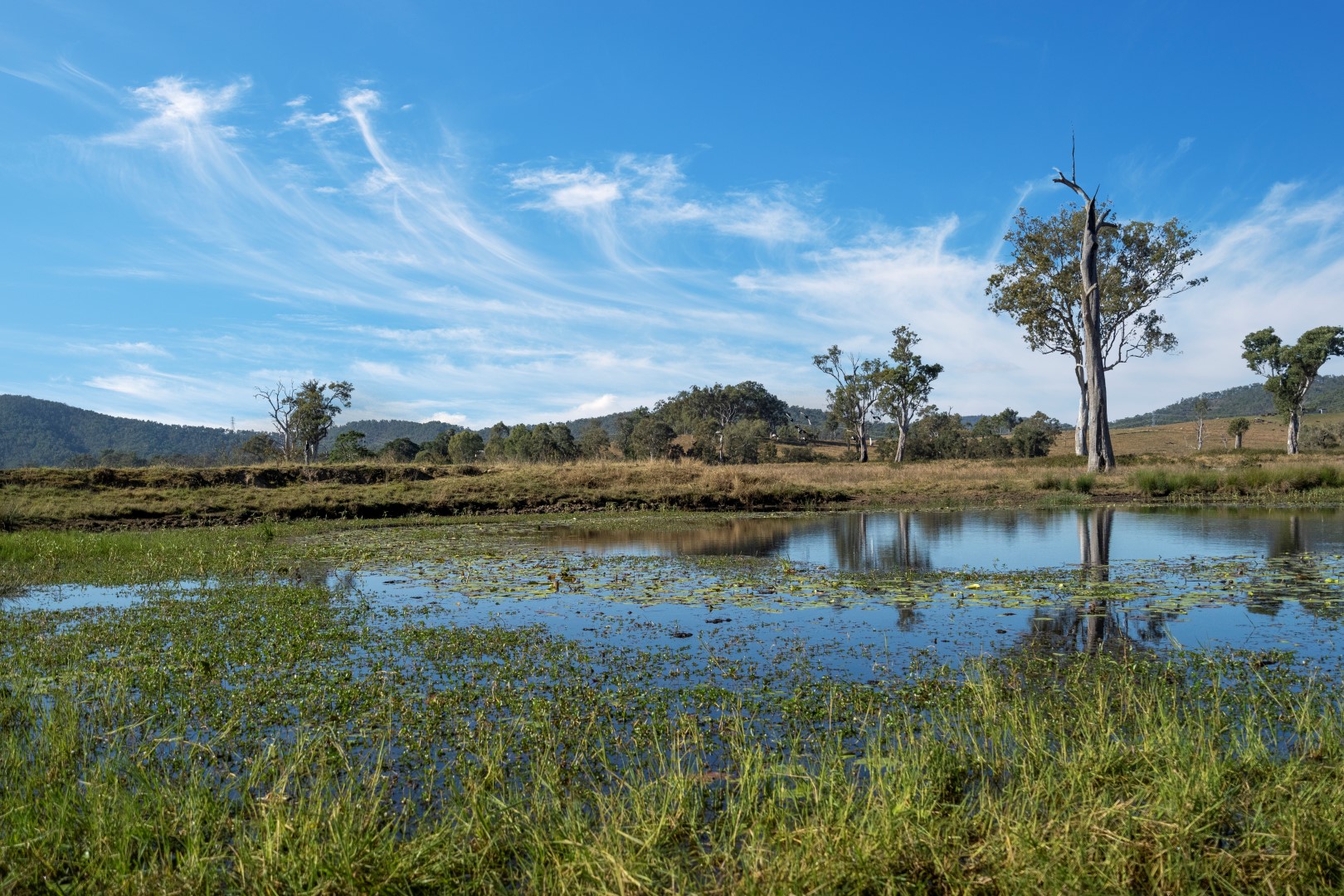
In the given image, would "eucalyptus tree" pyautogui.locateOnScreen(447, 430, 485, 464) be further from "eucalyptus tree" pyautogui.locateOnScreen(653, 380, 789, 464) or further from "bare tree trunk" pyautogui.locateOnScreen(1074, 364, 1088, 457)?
"bare tree trunk" pyautogui.locateOnScreen(1074, 364, 1088, 457)

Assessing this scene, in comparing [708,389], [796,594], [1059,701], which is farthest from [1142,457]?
[708,389]

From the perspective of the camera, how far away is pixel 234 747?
18.9 feet

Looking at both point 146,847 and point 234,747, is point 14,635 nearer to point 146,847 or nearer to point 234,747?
point 234,747

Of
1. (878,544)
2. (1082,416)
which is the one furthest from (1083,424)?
(878,544)

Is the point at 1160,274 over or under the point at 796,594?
over

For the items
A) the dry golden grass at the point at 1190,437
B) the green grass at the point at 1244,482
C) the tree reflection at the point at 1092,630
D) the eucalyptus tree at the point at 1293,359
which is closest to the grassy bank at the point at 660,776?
the tree reflection at the point at 1092,630

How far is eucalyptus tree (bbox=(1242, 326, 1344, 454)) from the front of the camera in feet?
211

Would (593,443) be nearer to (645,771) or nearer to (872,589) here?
(872,589)

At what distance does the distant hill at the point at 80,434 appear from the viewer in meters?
136

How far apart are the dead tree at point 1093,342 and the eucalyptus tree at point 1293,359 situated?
111ft

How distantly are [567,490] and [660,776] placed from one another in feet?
97.6

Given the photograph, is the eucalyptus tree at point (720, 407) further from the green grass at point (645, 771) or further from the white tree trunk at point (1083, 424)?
the green grass at point (645, 771)

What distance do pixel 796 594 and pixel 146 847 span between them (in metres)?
8.81

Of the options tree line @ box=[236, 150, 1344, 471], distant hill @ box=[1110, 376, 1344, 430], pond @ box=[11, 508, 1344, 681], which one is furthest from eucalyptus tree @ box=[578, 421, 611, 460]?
distant hill @ box=[1110, 376, 1344, 430]
